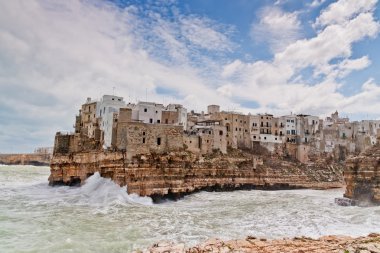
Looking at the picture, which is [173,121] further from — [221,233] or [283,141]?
[221,233]

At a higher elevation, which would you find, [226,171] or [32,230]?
[226,171]

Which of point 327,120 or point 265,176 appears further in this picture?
point 327,120

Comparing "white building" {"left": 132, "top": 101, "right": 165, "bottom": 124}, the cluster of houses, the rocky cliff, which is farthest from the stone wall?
the rocky cliff

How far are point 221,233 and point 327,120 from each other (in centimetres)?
8107

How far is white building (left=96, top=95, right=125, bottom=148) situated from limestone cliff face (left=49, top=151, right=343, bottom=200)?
2860mm

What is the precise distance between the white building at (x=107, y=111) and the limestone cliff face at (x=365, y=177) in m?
26.4

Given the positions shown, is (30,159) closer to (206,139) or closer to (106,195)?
(206,139)

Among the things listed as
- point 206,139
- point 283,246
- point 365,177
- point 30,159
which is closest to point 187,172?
point 206,139

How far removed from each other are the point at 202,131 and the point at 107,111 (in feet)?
55.1

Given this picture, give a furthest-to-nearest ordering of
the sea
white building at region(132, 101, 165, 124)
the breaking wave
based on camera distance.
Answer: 1. white building at region(132, 101, 165, 124)
2. the breaking wave
3. the sea

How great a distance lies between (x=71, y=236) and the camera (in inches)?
716

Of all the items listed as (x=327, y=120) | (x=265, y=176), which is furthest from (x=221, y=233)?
(x=327, y=120)

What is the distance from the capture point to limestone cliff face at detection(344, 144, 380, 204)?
29109mm

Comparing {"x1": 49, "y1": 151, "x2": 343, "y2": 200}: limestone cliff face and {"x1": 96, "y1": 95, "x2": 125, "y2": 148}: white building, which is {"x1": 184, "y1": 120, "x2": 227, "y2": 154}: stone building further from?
{"x1": 96, "y1": 95, "x2": 125, "y2": 148}: white building
